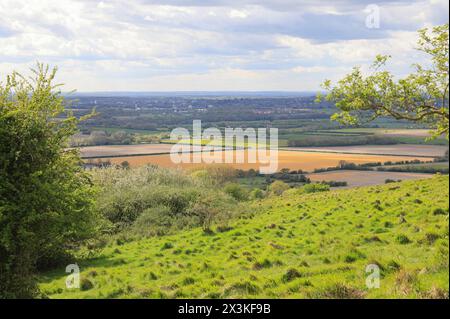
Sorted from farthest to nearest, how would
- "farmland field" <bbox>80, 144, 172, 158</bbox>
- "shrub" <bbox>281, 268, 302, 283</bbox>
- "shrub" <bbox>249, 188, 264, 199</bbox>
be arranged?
"farmland field" <bbox>80, 144, 172, 158</bbox>
"shrub" <bbox>249, 188, 264, 199</bbox>
"shrub" <bbox>281, 268, 302, 283</bbox>

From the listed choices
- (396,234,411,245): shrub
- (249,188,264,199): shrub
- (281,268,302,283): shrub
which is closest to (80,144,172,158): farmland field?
(249,188,264,199): shrub

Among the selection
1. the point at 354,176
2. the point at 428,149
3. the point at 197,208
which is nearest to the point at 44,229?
the point at 197,208

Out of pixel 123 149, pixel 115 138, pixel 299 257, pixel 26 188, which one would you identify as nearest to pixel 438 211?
pixel 299 257

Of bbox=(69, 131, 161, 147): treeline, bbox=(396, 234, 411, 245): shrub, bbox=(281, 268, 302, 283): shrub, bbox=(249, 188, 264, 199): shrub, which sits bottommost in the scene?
bbox=(249, 188, 264, 199): shrub

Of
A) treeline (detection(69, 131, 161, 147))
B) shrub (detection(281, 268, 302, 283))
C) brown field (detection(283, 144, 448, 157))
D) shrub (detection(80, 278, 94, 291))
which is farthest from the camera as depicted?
treeline (detection(69, 131, 161, 147))

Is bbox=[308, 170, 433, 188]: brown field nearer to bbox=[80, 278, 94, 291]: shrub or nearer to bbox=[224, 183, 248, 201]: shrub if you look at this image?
bbox=[224, 183, 248, 201]: shrub

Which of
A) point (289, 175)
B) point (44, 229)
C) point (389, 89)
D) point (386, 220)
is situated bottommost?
point (289, 175)

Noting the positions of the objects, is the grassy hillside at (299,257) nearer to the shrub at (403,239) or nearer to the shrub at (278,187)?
the shrub at (403,239)
